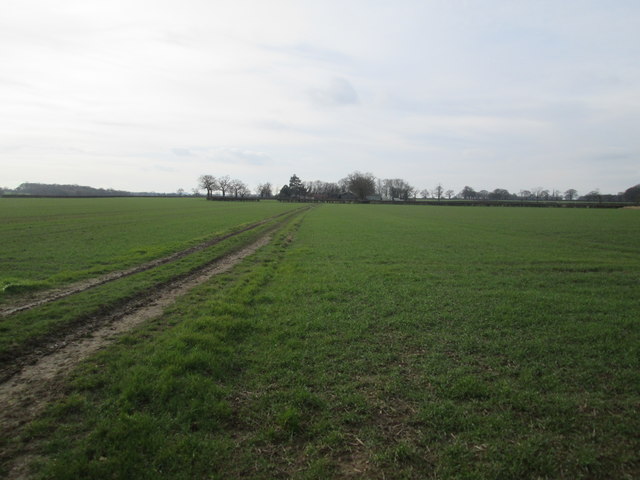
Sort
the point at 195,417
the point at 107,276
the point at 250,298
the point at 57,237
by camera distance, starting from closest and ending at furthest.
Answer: the point at 195,417
the point at 250,298
the point at 107,276
the point at 57,237

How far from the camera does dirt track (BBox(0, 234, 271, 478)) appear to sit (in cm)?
474

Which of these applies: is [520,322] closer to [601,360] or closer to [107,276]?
[601,360]

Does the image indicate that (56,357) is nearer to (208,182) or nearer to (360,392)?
(360,392)

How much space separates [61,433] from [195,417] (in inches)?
65.0

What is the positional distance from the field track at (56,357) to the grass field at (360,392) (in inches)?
13.2

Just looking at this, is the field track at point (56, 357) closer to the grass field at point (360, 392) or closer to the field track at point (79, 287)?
the field track at point (79, 287)

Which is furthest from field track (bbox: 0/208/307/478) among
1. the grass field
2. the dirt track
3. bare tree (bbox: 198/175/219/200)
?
bare tree (bbox: 198/175/219/200)

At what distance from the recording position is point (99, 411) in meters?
4.86

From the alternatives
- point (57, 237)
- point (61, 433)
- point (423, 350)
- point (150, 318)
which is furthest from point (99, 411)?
point (57, 237)

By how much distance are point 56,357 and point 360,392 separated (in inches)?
230

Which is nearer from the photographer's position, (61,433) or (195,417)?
(61,433)

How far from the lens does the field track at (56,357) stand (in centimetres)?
488

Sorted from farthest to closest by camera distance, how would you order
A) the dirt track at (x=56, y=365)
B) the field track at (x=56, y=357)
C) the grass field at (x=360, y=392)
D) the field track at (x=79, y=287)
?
the field track at (x=79, y=287) < the field track at (x=56, y=357) < the dirt track at (x=56, y=365) < the grass field at (x=360, y=392)

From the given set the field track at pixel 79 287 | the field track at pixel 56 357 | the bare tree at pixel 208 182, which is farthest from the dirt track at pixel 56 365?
the bare tree at pixel 208 182
